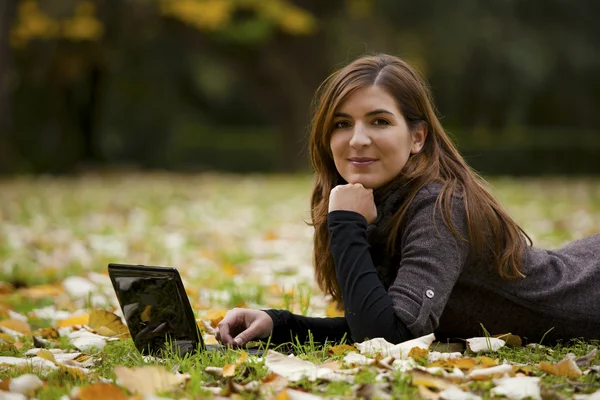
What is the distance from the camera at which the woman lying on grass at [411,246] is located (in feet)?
7.98

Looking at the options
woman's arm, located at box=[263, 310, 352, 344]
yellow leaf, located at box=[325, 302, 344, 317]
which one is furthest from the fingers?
yellow leaf, located at box=[325, 302, 344, 317]

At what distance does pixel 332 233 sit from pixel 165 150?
22.8 metres

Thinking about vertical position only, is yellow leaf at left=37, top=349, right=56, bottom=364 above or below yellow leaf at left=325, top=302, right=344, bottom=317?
above

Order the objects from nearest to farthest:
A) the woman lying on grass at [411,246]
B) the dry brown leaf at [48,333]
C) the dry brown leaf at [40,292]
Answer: the woman lying on grass at [411,246] < the dry brown leaf at [48,333] < the dry brown leaf at [40,292]

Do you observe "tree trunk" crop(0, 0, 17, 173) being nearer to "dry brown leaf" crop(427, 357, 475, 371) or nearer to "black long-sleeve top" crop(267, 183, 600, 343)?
"black long-sleeve top" crop(267, 183, 600, 343)

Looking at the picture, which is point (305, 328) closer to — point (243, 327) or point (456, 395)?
point (243, 327)

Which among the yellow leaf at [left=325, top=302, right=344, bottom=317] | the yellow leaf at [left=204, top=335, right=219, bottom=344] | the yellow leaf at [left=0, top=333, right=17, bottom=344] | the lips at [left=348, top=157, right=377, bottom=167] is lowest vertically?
the yellow leaf at [left=0, top=333, right=17, bottom=344]

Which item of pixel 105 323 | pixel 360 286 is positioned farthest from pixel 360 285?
pixel 105 323

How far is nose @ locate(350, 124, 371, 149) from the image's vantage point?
8.48 ft

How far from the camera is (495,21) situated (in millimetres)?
16125

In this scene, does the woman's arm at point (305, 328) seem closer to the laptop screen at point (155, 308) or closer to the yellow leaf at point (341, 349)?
the yellow leaf at point (341, 349)

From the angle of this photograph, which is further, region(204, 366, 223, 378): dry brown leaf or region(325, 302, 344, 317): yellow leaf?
region(325, 302, 344, 317): yellow leaf

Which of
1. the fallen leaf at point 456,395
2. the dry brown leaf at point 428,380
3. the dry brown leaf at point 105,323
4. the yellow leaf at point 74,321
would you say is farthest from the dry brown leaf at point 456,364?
the yellow leaf at point 74,321

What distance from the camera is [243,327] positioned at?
9.16 ft
